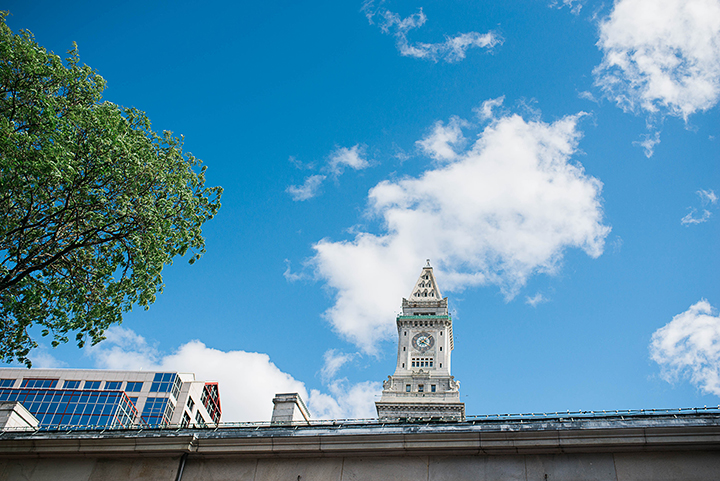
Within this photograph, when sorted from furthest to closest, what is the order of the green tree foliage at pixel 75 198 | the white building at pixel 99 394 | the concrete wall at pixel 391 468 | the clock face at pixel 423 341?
the clock face at pixel 423 341
the white building at pixel 99 394
the green tree foliage at pixel 75 198
the concrete wall at pixel 391 468

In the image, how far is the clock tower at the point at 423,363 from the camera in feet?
322

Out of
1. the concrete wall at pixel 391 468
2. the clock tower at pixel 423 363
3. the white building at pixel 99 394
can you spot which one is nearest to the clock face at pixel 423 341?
the clock tower at pixel 423 363

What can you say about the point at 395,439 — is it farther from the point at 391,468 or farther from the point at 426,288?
the point at 426,288

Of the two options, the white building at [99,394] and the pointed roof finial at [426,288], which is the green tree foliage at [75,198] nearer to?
the white building at [99,394]

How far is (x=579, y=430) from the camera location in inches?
485

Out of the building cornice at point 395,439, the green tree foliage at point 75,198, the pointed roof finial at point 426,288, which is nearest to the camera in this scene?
the building cornice at point 395,439

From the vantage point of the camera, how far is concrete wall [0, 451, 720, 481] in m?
11.9

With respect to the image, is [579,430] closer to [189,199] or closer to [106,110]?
[189,199]

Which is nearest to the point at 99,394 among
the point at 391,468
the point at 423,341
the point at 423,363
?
the point at 423,363

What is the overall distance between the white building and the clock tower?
34.2 m

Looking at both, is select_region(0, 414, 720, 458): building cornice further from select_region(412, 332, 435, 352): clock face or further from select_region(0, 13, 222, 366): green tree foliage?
select_region(412, 332, 435, 352): clock face

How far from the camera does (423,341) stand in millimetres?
110812

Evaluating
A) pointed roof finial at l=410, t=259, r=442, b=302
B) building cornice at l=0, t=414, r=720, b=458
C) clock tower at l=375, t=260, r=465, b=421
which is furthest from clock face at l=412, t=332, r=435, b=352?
building cornice at l=0, t=414, r=720, b=458

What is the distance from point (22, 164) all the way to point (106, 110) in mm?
3243
